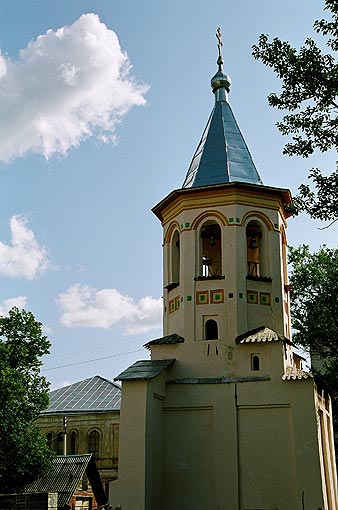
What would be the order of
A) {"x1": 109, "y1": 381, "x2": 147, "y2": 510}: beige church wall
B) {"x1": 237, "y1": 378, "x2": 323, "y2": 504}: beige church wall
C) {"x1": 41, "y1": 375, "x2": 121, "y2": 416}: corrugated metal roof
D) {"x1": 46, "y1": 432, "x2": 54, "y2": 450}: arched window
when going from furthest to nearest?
{"x1": 41, "y1": 375, "x2": 121, "y2": 416}: corrugated metal roof
{"x1": 46, "y1": 432, "x2": 54, "y2": 450}: arched window
{"x1": 109, "y1": 381, "x2": 147, "y2": 510}: beige church wall
{"x1": 237, "y1": 378, "x2": 323, "y2": 504}: beige church wall

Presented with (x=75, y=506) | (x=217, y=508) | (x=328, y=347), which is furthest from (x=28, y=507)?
(x=328, y=347)

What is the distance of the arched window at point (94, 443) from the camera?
34.8m

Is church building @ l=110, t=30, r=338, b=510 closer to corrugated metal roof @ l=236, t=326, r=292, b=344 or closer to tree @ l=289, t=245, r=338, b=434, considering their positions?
corrugated metal roof @ l=236, t=326, r=292, b=344

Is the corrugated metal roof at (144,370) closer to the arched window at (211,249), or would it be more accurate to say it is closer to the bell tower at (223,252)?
the bell tower at (223,252)

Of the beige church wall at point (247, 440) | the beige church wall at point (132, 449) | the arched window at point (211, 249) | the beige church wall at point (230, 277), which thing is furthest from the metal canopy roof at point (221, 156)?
the beige church wall at point (132, 449)

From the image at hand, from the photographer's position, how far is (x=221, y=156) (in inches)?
842

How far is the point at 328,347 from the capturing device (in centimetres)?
2686

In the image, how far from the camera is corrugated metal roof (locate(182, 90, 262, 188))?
68.0 ft

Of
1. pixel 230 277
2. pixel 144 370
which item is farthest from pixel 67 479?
pixel 230 277

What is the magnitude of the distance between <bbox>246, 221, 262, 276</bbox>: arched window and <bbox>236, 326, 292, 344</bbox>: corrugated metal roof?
2.12m

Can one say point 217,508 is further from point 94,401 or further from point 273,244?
point 94,401

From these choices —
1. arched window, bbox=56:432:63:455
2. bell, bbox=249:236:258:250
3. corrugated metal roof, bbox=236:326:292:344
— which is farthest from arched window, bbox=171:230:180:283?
arched window, bbox=56:432:63:455

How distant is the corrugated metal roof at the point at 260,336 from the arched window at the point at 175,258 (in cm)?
302

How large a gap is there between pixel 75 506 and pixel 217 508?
9.47 meters
